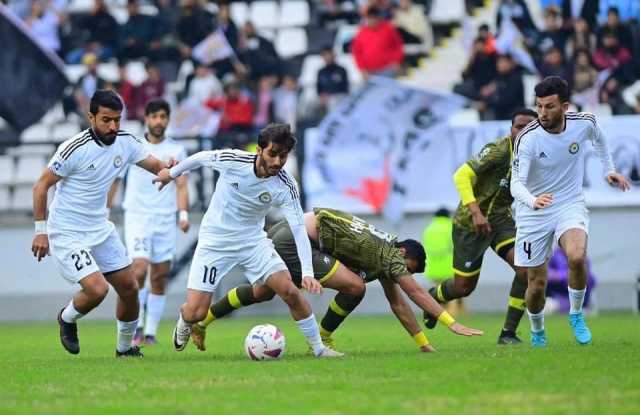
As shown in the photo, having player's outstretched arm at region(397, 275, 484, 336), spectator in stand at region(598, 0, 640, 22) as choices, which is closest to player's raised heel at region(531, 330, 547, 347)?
player's outstretched arm at region(397, 275, 484, 336)

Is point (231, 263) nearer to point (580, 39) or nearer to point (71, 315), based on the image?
point (71, 315)

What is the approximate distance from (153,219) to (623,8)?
11276 mm

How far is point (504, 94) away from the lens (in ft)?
76.5

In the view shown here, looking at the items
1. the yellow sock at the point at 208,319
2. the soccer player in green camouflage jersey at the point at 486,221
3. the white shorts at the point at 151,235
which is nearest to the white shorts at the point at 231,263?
the yellow sock at the point at 208,319

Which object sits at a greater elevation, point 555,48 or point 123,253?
point 555,48

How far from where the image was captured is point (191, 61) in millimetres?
26953

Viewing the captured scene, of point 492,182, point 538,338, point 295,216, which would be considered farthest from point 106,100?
point 538,338

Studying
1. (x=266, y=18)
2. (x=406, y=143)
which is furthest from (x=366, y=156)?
(x=266, y=18)

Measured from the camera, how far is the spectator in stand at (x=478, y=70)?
79.6ft

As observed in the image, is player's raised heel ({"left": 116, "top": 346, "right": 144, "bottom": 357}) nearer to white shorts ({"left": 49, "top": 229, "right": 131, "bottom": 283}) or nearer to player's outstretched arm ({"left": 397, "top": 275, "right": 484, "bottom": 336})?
white shorts ({"left": 49, "top": 229, "right": 131, "bottom": 283})

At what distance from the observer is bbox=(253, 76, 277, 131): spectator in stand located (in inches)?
985

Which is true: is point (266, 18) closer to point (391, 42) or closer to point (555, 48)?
point (391, 42)

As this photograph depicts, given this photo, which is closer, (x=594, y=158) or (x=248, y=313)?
(x=594, y=158)

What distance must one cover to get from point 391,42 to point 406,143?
2.31 meters
